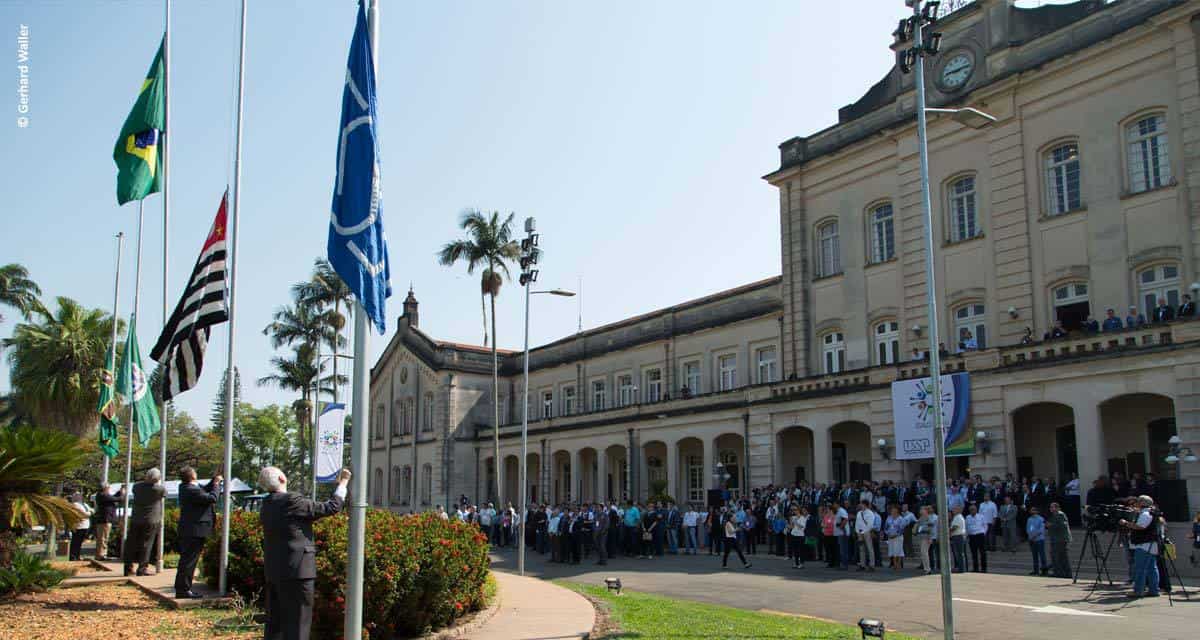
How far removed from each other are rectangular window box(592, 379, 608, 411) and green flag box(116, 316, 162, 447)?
102 ft

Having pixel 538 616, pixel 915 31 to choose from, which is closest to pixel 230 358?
pixel 538 616

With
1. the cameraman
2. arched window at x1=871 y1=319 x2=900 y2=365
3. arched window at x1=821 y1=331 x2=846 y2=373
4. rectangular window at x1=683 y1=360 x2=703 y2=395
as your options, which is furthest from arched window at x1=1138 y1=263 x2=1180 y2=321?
rectangular window at x1=683 y1=360 x2=703 y2=395

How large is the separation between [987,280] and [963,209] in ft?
9.48

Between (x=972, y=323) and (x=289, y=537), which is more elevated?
(x=972, y=323)

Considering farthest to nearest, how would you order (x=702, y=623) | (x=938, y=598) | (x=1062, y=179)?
(x=1062, y=179)
(x=938, y=598)
(x=702, y=623)

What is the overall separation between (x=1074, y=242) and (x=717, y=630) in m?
20.4

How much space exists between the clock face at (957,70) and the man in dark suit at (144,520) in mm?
26107

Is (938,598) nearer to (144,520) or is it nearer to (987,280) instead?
(144,520)

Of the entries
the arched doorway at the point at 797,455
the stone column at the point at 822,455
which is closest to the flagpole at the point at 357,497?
the stone column at the point at 822,455

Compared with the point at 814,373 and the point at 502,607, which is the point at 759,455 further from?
the point at 502,607

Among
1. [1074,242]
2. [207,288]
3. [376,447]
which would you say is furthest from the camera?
[376,447]

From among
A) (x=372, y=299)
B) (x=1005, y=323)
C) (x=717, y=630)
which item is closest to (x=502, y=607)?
(x=717, y=630)

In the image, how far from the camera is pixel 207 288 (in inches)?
551

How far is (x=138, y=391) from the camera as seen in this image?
19.2m
